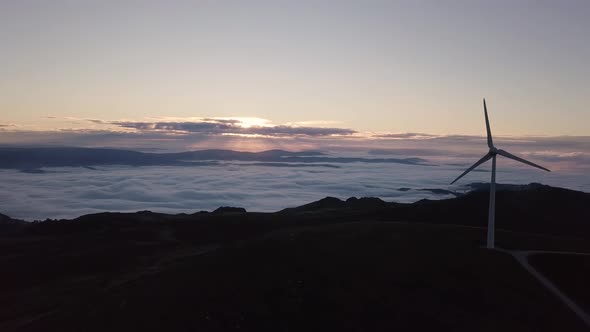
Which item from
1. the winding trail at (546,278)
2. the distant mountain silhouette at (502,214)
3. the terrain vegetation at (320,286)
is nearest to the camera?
the terrain vegetation at (320,286)

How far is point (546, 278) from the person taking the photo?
50219 millimetres

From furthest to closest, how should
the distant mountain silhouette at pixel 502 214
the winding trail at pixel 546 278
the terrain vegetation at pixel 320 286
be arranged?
1. the distant mountain silhouette at pixel 502 214
2. the winding trail at pixel 546 278
3. the terrain vegetation at pixel 320 286

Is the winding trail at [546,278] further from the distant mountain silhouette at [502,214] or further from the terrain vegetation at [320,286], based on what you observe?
the distant mountain silhouette at [502,214]

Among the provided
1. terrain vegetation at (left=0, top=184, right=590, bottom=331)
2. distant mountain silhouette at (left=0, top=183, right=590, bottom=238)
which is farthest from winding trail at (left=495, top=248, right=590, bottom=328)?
distant mountain silhouette at (left=0, top=183, right=590, bottom=238)

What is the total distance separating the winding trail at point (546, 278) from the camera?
1714 inches

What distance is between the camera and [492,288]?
157 feet

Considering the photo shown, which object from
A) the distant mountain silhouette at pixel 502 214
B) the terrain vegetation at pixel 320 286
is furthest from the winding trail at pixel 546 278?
the distant mountain silhouette at pixel 502 214

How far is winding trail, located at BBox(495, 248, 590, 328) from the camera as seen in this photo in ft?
143

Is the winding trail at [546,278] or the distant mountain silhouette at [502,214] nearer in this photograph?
the winding trail at [546,278]

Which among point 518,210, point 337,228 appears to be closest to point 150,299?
point 337,228

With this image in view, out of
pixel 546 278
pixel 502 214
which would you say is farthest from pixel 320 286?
pixel 502 214

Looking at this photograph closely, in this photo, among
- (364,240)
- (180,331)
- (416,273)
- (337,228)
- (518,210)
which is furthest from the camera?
(518,210)

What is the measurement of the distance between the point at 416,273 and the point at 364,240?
1395 centimetres

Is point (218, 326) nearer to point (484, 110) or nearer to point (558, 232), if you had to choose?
point (484, 110)
